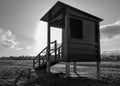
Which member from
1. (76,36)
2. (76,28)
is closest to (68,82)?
(76,36)

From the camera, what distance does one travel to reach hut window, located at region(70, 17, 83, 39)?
31.6 feet

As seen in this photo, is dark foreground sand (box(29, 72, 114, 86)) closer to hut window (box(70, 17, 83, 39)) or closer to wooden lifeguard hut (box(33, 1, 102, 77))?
wooden lifeguard hut (box(33, 1, 102, 77))

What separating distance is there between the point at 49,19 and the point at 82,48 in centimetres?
397

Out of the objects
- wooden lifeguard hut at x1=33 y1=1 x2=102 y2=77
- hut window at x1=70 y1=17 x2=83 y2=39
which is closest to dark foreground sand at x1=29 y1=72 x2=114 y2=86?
wooden lifeguard hut at x1=33 y1=1 x2=102 y2=77

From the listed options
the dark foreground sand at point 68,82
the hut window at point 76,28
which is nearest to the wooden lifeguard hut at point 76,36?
the hut window at point 76,28

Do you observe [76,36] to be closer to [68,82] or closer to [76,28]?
[76,28]

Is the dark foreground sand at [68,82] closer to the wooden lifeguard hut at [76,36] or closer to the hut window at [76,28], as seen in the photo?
the wooden lifeguard hut at [76,36]

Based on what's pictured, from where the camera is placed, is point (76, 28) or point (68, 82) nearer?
point (68, 82)

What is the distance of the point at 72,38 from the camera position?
9.22m

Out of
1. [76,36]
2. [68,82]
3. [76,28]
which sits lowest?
[68,82]

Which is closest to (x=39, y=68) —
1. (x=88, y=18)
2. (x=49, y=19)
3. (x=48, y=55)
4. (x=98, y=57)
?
(x=48, y=55)

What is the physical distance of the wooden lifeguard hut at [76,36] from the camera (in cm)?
880

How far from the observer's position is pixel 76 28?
385 inches

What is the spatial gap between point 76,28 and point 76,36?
0.62 metres
